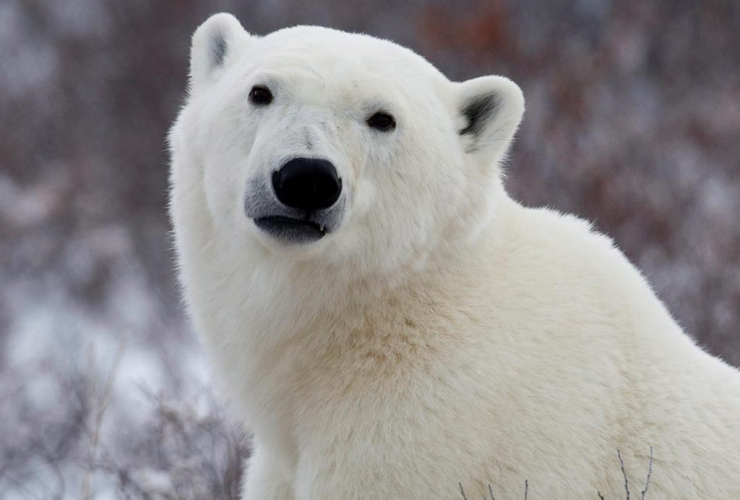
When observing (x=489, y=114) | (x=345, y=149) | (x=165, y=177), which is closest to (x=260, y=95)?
(x=345, y=149)

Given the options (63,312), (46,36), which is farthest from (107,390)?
(46,36)

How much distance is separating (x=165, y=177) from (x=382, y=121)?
1866cm

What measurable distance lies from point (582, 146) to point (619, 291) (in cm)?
1264

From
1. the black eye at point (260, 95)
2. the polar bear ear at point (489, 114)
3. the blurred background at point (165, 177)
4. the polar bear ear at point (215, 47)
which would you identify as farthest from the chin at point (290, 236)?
the blurred background at point (165, 177)

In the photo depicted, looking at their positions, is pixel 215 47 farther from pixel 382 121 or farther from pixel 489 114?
pixel 489 114

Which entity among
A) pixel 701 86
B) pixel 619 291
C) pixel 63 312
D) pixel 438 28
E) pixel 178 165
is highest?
pixel 701 86

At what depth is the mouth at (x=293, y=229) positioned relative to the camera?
2.90 m

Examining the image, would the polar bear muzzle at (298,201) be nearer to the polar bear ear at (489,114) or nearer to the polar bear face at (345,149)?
the polar bear face at (345,149)

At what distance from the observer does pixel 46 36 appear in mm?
25328

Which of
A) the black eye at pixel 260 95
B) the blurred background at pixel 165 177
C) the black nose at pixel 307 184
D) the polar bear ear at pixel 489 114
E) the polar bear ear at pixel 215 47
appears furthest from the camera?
the blurred background at pixel 165 177

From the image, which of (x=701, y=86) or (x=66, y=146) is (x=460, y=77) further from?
(x=66, y=146)

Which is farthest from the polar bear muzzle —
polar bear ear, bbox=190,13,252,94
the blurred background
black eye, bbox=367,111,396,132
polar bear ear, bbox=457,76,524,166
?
the blurred background

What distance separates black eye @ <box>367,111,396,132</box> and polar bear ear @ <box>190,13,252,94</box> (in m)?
0.69

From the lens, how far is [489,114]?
3.39 meters
